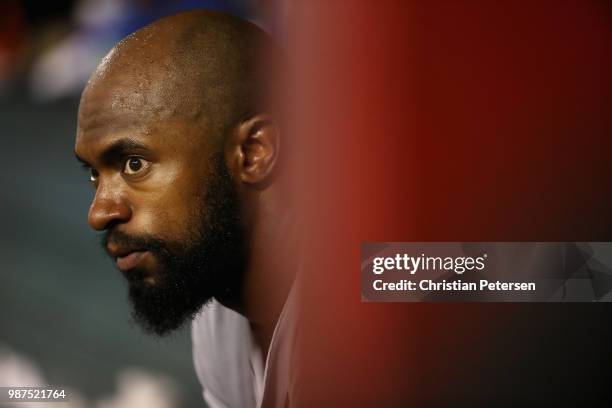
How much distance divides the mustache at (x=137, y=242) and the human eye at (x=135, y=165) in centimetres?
15

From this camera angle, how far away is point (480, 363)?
1.52m

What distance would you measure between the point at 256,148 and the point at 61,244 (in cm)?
59

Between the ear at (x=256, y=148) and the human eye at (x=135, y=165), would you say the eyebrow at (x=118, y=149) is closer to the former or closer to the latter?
the human eye at (x=135, y=165)

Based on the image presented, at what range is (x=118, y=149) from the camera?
1.50 m

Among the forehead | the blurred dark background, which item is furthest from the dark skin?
the blurred dark background

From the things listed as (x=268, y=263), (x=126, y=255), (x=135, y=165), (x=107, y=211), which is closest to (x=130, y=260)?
(x=126, y=255)

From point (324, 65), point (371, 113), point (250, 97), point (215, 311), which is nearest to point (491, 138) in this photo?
point (371, 113)

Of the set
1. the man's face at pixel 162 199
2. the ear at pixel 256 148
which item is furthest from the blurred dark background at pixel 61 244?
the ear at pixel 256 148

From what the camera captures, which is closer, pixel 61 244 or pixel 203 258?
pixel 203 258

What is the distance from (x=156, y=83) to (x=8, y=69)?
0.47 m

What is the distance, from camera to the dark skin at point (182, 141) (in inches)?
58.5

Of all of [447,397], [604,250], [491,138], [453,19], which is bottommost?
[447,397]

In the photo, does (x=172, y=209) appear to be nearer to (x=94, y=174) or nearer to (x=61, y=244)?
(x=94, y=174)

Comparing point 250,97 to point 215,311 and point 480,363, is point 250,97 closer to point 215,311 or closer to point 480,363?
point 215,311
